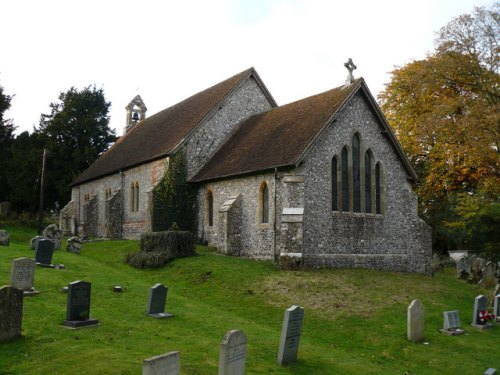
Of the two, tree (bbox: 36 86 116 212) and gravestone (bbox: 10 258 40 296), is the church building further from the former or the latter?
tree (bbox: 36 86 116 212)

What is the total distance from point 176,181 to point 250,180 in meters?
5.13

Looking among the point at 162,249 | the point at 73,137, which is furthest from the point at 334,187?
the point at 73,137

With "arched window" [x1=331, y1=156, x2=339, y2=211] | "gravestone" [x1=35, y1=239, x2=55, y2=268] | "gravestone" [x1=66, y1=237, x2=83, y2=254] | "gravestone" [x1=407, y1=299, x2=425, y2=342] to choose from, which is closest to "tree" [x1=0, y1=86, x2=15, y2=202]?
"gravestone" [x1=66, y1=237, x2=83, y2=254]

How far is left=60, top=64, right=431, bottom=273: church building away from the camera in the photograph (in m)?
21.7

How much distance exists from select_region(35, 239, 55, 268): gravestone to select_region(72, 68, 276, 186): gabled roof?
373 inches

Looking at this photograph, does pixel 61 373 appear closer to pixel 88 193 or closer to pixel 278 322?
pixel 278 322

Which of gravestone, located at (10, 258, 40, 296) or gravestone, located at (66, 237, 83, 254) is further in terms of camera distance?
gravestone, located at (66, 237, 83, 254)

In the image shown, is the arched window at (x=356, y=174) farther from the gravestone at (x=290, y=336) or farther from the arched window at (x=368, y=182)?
the gravestone at (x=290, y=336)

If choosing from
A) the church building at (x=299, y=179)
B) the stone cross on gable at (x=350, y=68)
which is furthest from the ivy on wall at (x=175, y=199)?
the stone cross on gable at (x=350, y=68)

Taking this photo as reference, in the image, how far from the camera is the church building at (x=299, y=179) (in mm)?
21734

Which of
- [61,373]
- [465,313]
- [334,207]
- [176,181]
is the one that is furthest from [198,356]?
[176,181]

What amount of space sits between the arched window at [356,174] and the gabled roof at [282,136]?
1788 mm

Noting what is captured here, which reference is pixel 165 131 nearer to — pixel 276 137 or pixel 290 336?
pixel 276 137

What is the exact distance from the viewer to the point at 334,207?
22531 mm
